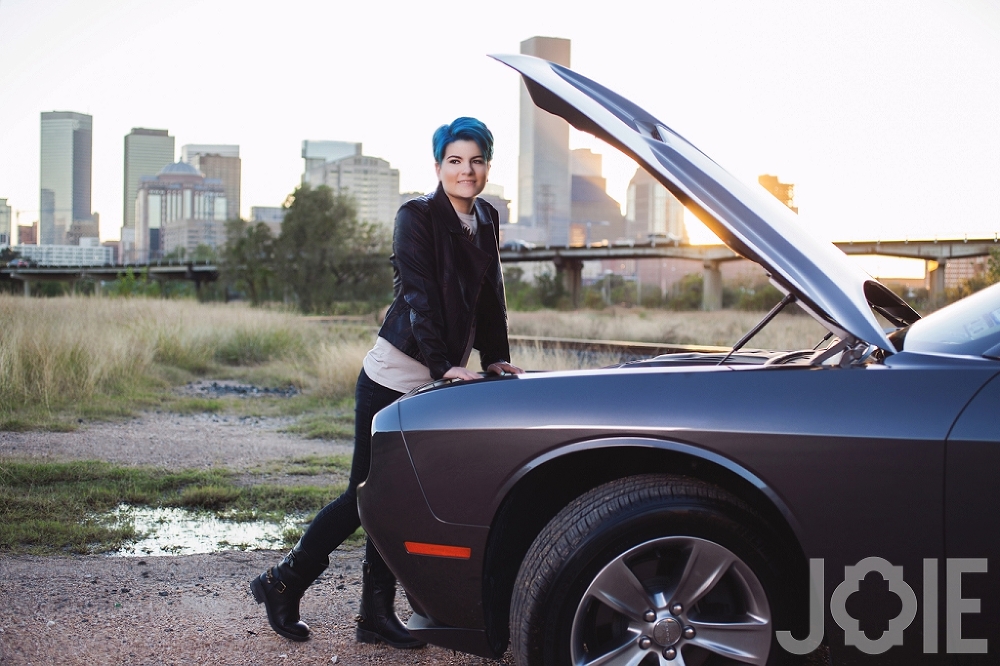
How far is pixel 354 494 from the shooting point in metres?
3.05

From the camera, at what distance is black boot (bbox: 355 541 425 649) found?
3080mm

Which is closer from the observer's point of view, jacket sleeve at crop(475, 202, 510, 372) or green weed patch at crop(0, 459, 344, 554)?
jacket sleeve at crop(475, 202, 510, 372)

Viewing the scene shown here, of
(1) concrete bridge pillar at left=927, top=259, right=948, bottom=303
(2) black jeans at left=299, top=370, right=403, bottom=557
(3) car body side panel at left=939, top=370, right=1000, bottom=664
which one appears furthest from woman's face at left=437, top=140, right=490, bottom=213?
(1) concrete bridge pillar at left=927, top=259, right=948, bottom=303

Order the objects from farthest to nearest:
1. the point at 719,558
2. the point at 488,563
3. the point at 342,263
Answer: the point at 342,263
the point at 488,563
the point at 719,558

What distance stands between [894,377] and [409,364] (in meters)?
1.63

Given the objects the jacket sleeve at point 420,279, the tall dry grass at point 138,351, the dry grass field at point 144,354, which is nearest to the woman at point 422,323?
the jacket sleeve at point 420,279

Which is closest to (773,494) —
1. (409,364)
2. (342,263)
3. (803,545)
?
(803,545)

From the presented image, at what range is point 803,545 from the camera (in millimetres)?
1986

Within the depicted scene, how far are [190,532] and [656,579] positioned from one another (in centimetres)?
338

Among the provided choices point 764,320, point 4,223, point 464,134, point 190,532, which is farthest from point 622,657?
point 4,223

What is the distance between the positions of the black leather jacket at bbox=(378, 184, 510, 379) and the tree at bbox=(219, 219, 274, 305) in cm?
3831

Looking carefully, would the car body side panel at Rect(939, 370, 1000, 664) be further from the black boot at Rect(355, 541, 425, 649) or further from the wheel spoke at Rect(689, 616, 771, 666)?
the black boot at Rect(355, 541, 425, 649)

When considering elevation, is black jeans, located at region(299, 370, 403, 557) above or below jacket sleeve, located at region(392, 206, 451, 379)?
below

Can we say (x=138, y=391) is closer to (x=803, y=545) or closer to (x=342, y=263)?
(x=803, y=545)
